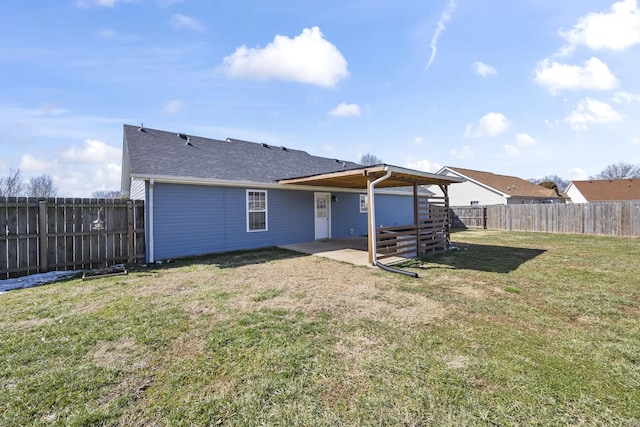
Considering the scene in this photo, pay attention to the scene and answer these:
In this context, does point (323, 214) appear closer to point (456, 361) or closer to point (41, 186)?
point (456, 361)

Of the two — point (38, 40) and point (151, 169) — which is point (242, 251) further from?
point (38, 40)

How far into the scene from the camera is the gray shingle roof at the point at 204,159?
8.29m

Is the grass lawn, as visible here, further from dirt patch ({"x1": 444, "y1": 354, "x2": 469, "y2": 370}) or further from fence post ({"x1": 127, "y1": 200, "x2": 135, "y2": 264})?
fence post ({"x1": 127, "y1": 200, "x2": 135, "y2": 264})

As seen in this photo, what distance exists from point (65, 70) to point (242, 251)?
747cm

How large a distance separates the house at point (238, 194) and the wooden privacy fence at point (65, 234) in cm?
50

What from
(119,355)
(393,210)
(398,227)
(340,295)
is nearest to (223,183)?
(398,227)

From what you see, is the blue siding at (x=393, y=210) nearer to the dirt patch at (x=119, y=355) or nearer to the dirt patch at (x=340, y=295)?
the dirt patch at (x=340, y=295)

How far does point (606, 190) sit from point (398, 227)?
33573mm

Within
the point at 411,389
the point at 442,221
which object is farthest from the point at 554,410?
the point at 442,221

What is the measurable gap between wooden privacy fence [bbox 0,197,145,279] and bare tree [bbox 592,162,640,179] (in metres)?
74.7

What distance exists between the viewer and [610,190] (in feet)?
93.1

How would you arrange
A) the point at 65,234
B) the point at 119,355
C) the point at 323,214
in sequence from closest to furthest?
the point at 119,355, the point at 65,234, the point at 323,214

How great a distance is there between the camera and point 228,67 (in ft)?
34.9

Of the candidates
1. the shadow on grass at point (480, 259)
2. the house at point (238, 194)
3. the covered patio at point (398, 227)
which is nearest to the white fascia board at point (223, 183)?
the house at point (238, 194)
